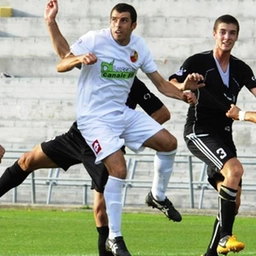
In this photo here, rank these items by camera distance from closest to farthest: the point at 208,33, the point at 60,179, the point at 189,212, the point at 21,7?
the point at 189,212, the point at 60,179, the point at 208,33, the point at 21,7

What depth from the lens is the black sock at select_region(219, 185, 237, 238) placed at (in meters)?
12.5

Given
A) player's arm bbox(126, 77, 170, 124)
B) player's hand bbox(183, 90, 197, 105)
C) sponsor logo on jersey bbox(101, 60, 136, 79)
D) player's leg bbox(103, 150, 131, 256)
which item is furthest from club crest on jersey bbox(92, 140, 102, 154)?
player's arm bbox(126, 77, 170, 124)

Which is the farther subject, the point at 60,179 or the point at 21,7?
the point at 21,7

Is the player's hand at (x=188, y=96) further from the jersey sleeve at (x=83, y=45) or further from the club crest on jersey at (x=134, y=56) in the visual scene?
the jersey sleeve at (x=83, y=45)

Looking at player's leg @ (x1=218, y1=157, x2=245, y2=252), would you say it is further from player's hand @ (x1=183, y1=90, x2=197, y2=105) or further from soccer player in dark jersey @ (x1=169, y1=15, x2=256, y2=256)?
player's hand @ (x1=183, y1=90, x2=197, y2=105)

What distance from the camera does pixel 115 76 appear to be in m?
12.0

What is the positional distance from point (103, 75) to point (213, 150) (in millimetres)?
1508

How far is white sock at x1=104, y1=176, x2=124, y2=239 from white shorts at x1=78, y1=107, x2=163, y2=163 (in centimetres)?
27

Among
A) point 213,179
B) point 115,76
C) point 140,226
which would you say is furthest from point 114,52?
point 140,226

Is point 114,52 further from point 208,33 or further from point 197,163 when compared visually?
point 208,33

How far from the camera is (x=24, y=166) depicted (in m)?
12.8

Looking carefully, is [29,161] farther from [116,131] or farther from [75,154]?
[116,131]

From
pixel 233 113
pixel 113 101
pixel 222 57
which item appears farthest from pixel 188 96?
pixel 222 57

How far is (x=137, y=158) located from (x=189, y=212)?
2.35 meters
